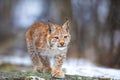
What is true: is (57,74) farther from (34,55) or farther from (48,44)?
(34,55)

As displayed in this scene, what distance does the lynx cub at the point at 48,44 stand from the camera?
21.6 feet

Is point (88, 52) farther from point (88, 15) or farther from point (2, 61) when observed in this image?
point (2, 61)

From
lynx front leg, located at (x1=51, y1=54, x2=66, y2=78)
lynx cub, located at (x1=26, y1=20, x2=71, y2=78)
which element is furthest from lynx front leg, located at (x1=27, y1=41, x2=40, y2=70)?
lynx front leg, located at (x1=51, y1=54, x2=66, y2=78)

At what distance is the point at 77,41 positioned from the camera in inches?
508

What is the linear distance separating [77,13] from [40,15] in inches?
92.1

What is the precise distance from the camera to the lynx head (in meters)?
6.54

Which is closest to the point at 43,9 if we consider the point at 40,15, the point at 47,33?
the point at 40,15

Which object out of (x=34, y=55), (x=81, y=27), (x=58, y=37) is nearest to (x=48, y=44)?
(x=58, y=37)

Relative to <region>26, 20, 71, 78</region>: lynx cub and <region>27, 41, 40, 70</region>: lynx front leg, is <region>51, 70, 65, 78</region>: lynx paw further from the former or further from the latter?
<region>27, 41, 40, 70</region>: lynx front leg

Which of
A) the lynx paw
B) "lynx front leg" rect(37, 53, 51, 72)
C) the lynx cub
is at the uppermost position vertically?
the lynx cub

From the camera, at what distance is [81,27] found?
43.9 ft

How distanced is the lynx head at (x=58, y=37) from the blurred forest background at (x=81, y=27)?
4762 millimetres

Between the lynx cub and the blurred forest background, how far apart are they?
14.0ft

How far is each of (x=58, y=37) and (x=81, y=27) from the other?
269 inches
